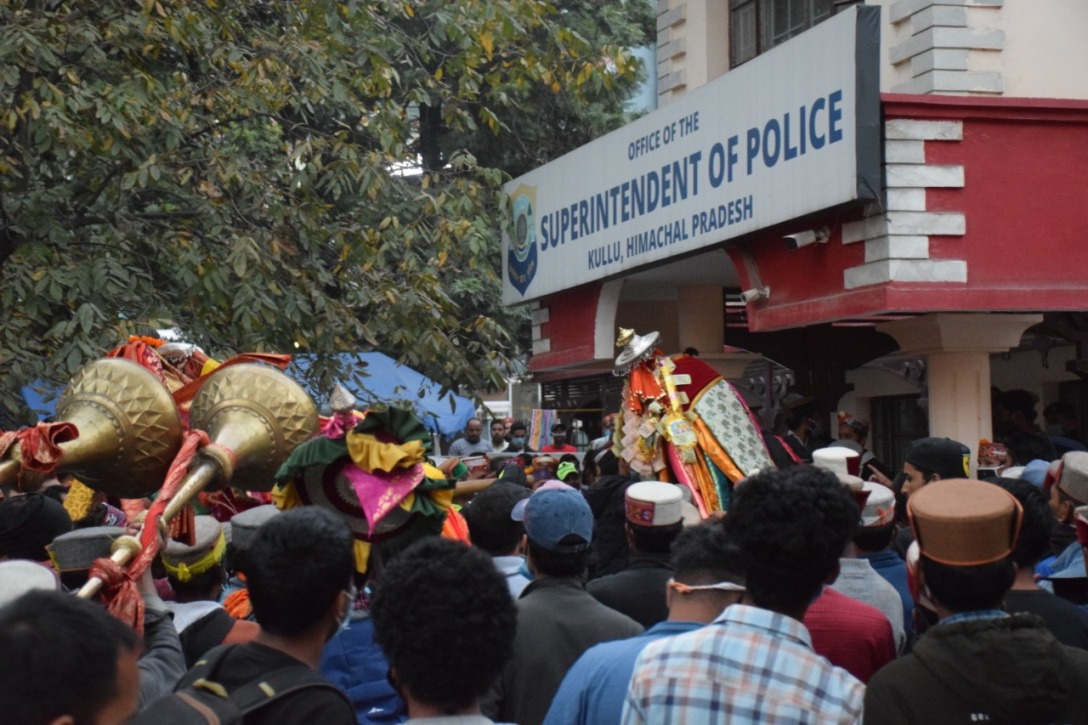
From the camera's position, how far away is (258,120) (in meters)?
11.3

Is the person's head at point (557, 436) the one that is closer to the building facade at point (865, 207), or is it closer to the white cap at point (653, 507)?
the building facade at point (865, 207)

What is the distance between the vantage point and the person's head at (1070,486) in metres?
Answer: 4.93

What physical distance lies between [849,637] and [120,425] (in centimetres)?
228

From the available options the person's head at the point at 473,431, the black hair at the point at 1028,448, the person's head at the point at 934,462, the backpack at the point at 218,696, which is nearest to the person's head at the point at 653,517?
the backpack at the point at 218,696

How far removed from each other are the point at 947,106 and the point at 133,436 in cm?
659

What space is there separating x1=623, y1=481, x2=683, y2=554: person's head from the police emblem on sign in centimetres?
966

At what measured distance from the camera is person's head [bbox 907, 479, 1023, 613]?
3.10 metres

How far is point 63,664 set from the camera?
7.11 ft

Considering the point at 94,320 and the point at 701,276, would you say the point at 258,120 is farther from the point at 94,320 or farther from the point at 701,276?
the point at 701,276

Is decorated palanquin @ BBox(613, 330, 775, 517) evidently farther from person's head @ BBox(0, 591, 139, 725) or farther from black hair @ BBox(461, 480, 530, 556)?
person's head @ BBox(0, 591, 139, 725)

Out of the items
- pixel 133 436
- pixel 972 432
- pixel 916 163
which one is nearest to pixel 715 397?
pixel 916 163

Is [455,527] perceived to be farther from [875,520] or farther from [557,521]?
[875,520]

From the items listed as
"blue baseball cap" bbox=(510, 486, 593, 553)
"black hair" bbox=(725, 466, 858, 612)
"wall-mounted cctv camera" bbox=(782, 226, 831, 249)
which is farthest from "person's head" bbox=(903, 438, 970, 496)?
"wall-mounted cctv camera" bbox=(782, 226, 831, 249)

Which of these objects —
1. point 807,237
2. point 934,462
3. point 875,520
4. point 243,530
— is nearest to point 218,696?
point 243,530
